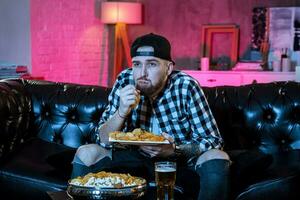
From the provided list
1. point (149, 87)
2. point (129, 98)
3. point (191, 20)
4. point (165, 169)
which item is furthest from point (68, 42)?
point (165, 169)

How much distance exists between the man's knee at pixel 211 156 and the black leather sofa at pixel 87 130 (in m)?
0.16

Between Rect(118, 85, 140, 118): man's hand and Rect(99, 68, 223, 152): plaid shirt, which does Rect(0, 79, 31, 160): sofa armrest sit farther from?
Rect(118, 85, 140, 118): man's hand

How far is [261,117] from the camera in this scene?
8.92 ft

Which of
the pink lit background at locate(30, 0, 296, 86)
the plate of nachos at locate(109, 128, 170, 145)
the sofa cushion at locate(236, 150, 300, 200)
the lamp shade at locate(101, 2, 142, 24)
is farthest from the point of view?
the lamp shade at locate(101, 2, 142, 24)

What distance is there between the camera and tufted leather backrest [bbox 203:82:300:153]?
2.69 metres

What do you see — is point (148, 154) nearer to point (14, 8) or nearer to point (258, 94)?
point (258, 94)

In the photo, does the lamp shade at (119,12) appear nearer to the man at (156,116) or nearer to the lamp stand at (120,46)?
the lamp stand at (120,46)

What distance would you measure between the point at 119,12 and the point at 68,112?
2.86 metres

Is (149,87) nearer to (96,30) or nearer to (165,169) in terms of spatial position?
(165,169)

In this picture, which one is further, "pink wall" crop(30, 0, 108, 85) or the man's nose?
"pink wall" crop(30, 0, 108, 85)

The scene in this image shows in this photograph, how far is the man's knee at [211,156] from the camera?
6.83ft

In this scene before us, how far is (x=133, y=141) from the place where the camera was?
1965 mm

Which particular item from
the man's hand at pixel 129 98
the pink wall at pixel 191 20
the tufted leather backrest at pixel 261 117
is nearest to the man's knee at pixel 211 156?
the man's hand at pixel 129 98

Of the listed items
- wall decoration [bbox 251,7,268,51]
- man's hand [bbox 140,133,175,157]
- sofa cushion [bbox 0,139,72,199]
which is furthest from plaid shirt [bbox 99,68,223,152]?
wall decoration [bbox 251,7,268,51]
